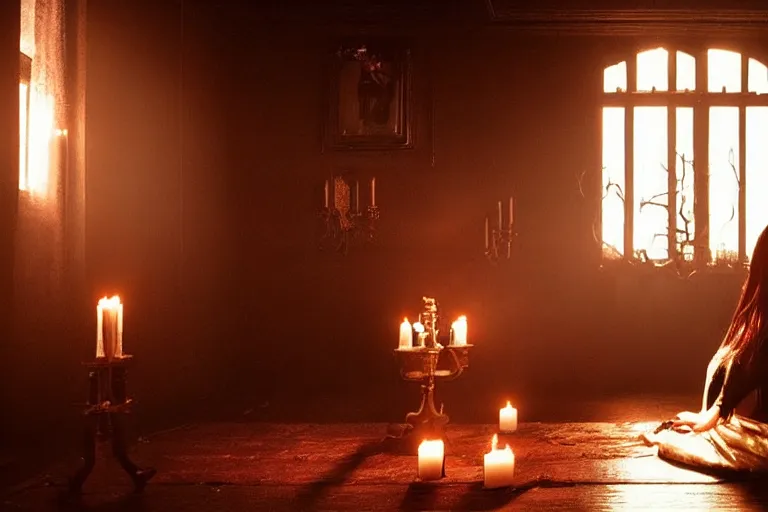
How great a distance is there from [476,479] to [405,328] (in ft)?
3.09

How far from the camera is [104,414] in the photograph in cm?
356

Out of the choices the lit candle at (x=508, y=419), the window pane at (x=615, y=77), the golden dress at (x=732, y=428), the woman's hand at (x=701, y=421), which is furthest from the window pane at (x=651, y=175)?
the golden dress at (x=732, y=428)

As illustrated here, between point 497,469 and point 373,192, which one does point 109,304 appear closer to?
point 497,469

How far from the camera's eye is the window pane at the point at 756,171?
7012 millimetres

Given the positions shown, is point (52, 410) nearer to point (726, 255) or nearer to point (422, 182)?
point (422, 182)

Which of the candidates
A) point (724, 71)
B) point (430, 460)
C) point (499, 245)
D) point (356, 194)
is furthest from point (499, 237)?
point (430, 460)

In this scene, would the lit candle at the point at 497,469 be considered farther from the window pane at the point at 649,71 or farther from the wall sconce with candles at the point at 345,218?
the window pane at the point at 649,71

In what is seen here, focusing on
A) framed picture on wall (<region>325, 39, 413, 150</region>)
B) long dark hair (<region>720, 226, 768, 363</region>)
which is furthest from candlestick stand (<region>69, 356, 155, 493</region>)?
framed picture on wall (<region>325, 39, 413, 150</region>)

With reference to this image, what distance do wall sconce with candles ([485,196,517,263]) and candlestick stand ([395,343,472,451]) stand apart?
2383 millimetres

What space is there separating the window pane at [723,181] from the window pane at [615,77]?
76 cm

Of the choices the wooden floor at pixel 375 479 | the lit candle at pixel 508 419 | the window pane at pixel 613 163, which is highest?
the window pane at pixel 613 163

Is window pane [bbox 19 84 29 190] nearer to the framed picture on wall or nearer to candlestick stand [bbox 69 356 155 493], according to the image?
candlestick stand [bbox 69 356 155 493]

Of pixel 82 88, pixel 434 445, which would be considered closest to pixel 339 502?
pixel 434 445

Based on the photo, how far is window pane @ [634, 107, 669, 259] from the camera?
7.08m
